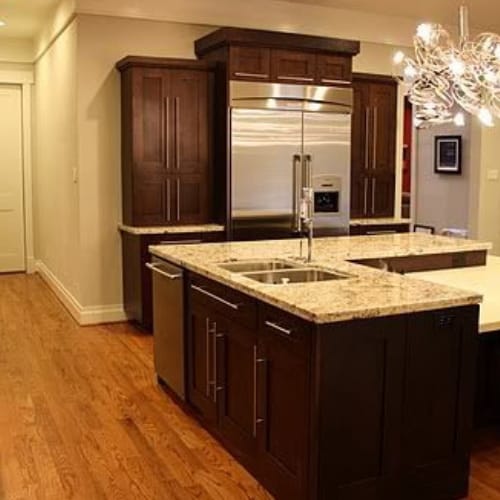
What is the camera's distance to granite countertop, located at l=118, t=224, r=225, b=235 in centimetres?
554

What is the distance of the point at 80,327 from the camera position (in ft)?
19.4

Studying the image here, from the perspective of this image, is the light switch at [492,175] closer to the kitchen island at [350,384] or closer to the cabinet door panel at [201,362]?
the kitchen island at [350,384]

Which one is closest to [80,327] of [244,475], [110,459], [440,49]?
[110,459]

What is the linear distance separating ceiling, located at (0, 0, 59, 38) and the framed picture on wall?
5.23 meters

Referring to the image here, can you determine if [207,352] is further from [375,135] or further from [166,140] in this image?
→ [375,135]

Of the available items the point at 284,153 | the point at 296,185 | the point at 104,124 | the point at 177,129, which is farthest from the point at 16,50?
the point at 296,185

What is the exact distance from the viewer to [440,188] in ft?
31.1

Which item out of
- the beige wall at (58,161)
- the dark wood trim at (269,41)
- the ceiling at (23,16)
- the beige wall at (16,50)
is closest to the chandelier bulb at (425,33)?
the dark wood trim at (269,41)

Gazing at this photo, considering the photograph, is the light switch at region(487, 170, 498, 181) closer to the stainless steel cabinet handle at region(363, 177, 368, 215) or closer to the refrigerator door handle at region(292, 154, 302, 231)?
the stainless steel cabinet handle at region(363, 177, 368, 215)

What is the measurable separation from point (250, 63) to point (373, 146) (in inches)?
66.2

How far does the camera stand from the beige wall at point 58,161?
20.0 feet

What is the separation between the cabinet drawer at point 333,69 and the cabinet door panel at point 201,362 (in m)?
3.00

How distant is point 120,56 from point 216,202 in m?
1.47

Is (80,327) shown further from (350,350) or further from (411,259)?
(350,350)
